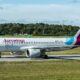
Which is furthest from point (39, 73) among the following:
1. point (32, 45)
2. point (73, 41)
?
point (73, 41)

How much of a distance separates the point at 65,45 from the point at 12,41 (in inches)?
286

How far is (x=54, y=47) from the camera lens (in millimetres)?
51875

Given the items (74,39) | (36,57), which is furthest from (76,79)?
(74,39)

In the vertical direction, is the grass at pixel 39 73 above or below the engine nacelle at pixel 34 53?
above

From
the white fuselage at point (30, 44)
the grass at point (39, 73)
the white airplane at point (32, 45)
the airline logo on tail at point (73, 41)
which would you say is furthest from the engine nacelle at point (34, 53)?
the grass at point (39, 73)

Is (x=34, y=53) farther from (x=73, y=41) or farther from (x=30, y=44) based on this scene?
(x=73, y=41)

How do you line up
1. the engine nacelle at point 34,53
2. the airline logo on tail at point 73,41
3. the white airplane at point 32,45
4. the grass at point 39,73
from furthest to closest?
the airline logo on tail at point 73,41, the white airplane at point 32,45, the engine nacelle at point 34,53, the grass at point 39,73

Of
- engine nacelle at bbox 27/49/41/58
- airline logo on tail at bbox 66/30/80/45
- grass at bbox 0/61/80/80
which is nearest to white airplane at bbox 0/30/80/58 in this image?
engine nacelle at bbox 27/49/41/58

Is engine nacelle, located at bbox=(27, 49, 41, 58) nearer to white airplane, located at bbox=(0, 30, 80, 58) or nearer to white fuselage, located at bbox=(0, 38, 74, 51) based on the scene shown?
white airplane, located at bbox=(0, 30, 80, 58)

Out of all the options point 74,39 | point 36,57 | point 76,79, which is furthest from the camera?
point 74,39

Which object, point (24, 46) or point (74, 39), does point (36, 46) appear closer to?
point (24, 46)

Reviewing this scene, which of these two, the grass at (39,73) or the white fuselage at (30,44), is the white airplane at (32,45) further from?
the grass at (39,73)

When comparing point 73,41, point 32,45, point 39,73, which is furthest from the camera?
point 73,41

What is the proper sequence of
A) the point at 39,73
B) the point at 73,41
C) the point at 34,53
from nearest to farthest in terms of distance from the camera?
the point at 39,73, the point at 34,53, the point at 73,41
